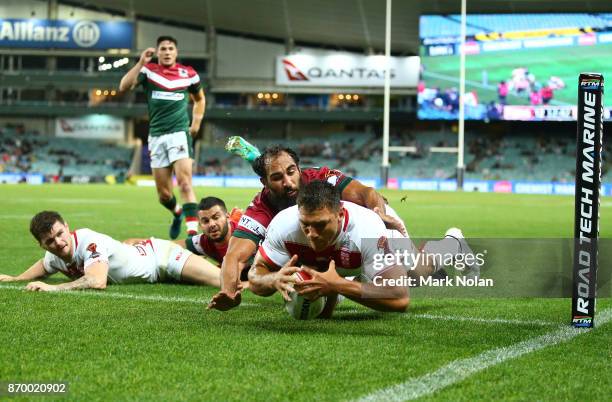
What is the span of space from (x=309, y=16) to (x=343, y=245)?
46.8 m

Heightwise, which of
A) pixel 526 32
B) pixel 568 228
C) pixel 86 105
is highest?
pixel 526 32

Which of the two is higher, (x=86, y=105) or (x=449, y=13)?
(x=449, y=13)

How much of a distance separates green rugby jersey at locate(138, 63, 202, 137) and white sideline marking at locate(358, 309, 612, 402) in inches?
264

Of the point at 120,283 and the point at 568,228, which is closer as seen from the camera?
the point at 120,283

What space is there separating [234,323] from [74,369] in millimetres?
1452

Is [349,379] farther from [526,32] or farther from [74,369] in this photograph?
[526,32]

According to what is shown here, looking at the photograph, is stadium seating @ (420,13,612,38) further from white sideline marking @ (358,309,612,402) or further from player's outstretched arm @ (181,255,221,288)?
white sideline marking @ (358,309,612,402)

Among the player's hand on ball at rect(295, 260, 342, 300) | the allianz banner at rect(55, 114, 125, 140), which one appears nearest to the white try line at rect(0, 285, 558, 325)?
the player's hand on ball at rect(295, 260, 342, 300)

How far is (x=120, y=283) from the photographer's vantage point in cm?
686

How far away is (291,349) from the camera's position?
4082 mm

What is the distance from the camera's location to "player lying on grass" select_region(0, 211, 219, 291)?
20.1 feet

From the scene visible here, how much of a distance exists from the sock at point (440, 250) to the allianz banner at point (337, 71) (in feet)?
150

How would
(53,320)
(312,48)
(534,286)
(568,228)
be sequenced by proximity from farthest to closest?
(312,48) < (568,228) < (534,286) < (53,320)

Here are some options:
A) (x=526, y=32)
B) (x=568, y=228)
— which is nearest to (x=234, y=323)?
(x=568, y=228)
